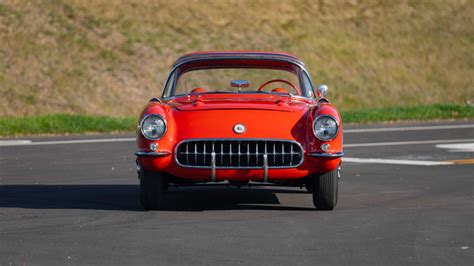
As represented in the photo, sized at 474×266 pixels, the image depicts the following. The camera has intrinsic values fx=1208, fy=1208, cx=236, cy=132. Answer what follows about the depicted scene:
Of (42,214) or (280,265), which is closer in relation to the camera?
(280,265)

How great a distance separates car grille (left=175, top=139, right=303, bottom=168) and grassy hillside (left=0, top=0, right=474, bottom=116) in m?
19.1

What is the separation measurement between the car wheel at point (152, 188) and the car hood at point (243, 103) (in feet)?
2.21

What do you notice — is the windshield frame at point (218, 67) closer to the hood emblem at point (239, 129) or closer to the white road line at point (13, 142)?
the hood emblem at point (239, 129)

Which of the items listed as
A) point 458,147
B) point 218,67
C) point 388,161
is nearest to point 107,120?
point 458,147

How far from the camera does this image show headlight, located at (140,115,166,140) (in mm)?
10609

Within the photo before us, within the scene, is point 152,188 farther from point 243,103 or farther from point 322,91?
point 322,91

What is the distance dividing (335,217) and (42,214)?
2.56 metres

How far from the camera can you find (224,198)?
12.0 m

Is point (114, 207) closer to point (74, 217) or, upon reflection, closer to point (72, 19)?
point (74, 217)

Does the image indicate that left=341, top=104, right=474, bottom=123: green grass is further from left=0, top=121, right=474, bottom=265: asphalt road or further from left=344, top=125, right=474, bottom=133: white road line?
left=0, top=121, right=474, bottom=265: asphalt road

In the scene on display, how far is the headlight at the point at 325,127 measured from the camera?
10602mm

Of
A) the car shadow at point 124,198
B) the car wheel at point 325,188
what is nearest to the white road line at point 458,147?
the car shadow at point 124,198

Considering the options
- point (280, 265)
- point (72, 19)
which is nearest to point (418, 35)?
point (72, 19)

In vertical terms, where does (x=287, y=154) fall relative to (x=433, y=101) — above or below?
above
